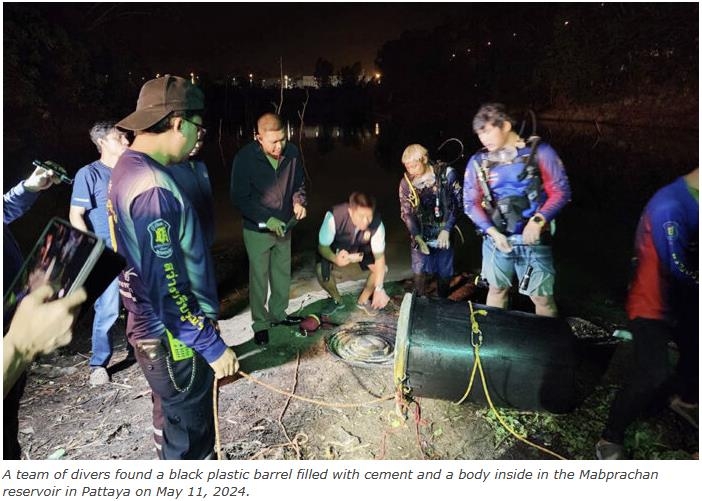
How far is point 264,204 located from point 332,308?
5.12ft

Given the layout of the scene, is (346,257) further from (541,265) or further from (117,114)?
(117,114)

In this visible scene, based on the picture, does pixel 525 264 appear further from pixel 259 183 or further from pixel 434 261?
pixel 259 183

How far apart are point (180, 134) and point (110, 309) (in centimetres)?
225

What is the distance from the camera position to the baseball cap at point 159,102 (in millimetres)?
2152

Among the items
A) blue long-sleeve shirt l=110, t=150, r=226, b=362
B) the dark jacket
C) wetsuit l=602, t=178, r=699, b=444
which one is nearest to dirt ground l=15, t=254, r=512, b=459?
wetsuit l=602, t=178, r=699, b=444

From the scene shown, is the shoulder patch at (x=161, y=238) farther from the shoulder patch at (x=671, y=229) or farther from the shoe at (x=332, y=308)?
the shoe at (x=332, y=308)

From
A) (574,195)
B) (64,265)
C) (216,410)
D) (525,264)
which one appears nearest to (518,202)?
(525,264)

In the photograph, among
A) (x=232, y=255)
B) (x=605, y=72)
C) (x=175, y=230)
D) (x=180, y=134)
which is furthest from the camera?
(x=605, y=72)

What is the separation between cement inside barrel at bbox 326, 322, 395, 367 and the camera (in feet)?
13.2

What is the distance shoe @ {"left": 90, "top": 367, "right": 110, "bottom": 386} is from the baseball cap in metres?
2.50

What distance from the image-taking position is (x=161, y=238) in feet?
6.53

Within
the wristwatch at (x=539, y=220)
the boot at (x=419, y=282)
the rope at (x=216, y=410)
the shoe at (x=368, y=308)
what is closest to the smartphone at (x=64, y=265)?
the rope at (x=216, y=410)

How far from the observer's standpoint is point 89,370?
3.99m
